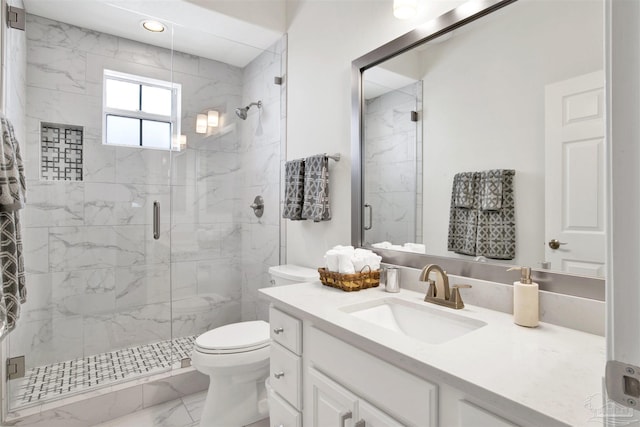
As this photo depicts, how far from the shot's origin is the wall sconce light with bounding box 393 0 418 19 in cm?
143

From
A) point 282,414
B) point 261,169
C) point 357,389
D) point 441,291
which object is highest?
point 261,169

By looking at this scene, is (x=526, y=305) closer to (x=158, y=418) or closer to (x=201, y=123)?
(x=158, y=418)

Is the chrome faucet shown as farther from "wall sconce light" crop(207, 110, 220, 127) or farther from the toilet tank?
"wall sconce light" crop(207, 110, 220, 127)

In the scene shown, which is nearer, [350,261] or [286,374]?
[286,374]

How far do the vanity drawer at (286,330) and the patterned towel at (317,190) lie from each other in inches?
29.3

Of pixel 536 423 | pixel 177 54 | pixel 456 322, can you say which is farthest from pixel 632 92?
pixel 177 54

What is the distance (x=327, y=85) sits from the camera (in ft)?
6.65

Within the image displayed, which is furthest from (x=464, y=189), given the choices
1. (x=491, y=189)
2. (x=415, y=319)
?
(x=415, y=319)

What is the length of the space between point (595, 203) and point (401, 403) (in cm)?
77

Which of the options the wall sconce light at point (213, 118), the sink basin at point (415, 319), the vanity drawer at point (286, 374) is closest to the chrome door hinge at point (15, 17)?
the wall sconce light at point (213, 118)

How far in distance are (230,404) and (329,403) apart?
1.05m

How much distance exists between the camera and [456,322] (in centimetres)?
111

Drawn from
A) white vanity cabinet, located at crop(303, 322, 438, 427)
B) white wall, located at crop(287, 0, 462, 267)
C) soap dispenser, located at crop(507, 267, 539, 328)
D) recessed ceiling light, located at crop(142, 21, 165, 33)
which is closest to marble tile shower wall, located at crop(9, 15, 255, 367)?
recessed ceiling light, located at crop(142, 21, 165, 33)

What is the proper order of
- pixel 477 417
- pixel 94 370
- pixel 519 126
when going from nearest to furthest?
pixel 477 417, pixel 519 126, pixel 94 370
